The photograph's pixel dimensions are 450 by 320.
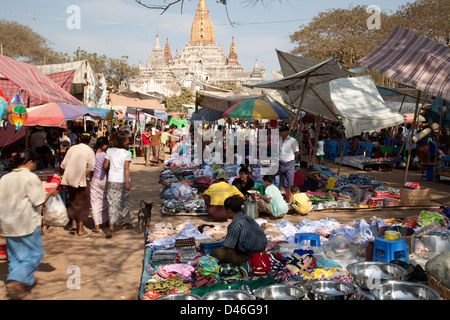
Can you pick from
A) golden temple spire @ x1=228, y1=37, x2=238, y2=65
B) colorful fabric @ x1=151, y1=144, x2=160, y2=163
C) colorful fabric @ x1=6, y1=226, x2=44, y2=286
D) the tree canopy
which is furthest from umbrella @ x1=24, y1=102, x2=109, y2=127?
golden temple spire @ x1=228, y1=37, x2=238, y2=65

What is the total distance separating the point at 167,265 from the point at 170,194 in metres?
4.16

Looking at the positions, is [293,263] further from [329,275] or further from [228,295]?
[228,295]

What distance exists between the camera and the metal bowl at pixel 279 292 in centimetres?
280

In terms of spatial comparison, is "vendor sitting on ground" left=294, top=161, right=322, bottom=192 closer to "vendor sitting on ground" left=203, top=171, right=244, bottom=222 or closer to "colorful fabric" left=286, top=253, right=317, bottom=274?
"vendor sitting on ground" left=203, top=171, right=244, bottom=222

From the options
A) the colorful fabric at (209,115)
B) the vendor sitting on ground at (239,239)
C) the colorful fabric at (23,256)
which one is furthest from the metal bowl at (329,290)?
the colorful fabric at (209,115)

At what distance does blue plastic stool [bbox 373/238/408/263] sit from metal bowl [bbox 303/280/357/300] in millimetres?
1589

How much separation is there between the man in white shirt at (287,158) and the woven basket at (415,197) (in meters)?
2.25

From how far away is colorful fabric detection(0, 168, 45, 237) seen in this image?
3.62 m

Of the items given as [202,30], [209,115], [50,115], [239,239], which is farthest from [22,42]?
[202,30]

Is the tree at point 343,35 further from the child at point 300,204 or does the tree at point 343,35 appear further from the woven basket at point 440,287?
the woven basket at point 440,287

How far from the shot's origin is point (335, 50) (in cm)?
2577

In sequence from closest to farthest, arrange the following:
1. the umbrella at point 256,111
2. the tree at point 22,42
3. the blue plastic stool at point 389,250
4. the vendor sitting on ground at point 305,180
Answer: the blue plastic stool at point 389,250 → the vendor sitting on ground at point 305,180 → the umbrella at point 256,111 → the tree at point 22,42
